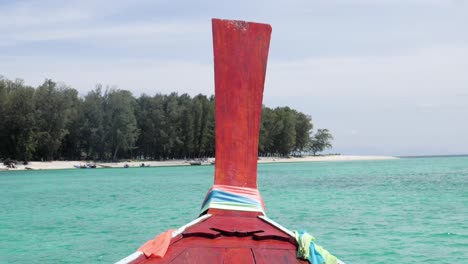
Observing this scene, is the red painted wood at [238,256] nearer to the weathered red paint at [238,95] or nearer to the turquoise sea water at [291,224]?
the weathered red paint at [238,95]

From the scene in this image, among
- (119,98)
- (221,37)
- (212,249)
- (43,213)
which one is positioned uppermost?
(119,98)

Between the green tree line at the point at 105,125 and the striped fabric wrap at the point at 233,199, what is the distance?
77945mm

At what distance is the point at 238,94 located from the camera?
199 inches

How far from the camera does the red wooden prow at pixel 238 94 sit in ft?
16.4

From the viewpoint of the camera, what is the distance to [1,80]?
3238 inches

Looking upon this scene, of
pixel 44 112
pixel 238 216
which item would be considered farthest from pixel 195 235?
pixel 44 112

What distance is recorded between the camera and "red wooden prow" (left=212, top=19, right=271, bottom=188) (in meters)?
5.00

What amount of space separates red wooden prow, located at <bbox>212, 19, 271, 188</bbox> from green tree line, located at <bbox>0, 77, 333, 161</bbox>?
77834mm

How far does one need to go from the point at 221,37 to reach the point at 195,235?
Answer: 179 centimetres

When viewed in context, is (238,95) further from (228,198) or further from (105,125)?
(105,125)

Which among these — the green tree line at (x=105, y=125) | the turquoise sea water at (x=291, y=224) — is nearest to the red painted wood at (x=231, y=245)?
the turquoise sea water at (x=291, y=224)

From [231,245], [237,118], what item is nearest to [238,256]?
[231,245]

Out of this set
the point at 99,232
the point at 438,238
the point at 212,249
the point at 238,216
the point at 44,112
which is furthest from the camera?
the point at 44,112

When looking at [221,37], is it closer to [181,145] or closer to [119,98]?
[119,98]
